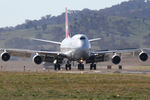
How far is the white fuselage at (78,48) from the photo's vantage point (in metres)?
67.2

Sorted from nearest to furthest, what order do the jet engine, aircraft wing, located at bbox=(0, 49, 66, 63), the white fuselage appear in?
the white fuselage → the jet engine → aircraft wing, located at bbox=(0, 49, 66, 63)

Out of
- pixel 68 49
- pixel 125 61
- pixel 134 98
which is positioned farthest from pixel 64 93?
pixel 125 61

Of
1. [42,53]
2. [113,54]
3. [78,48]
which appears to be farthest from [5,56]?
[113,54]

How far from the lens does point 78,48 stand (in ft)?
221

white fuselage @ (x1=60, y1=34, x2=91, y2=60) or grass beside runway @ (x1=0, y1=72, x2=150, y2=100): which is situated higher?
white fuselage @ (x1=60, y1=34, x2=91, y2=60)

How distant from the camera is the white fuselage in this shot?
221 ft

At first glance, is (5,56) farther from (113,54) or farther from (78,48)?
(113,54)

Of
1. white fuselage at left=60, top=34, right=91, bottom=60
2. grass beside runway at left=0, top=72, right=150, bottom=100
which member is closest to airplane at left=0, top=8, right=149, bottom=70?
white fuselage at left=60, top=34, right=91, bottom=60

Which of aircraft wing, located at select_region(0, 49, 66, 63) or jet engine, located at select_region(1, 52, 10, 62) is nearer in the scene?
jet engine, located at select_region(1, 52, 10, 62)

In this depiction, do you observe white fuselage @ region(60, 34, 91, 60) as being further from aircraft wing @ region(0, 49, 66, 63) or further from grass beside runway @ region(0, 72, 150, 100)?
grass beside runway @ region(0, 72, 150, 100)

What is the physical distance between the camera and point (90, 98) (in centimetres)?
2920

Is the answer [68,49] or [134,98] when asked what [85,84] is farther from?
[68,49]

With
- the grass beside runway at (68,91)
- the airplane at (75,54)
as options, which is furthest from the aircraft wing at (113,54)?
the grass beside runway at (68,91)

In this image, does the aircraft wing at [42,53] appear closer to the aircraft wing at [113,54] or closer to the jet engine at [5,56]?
the jet engine at [5,56]
